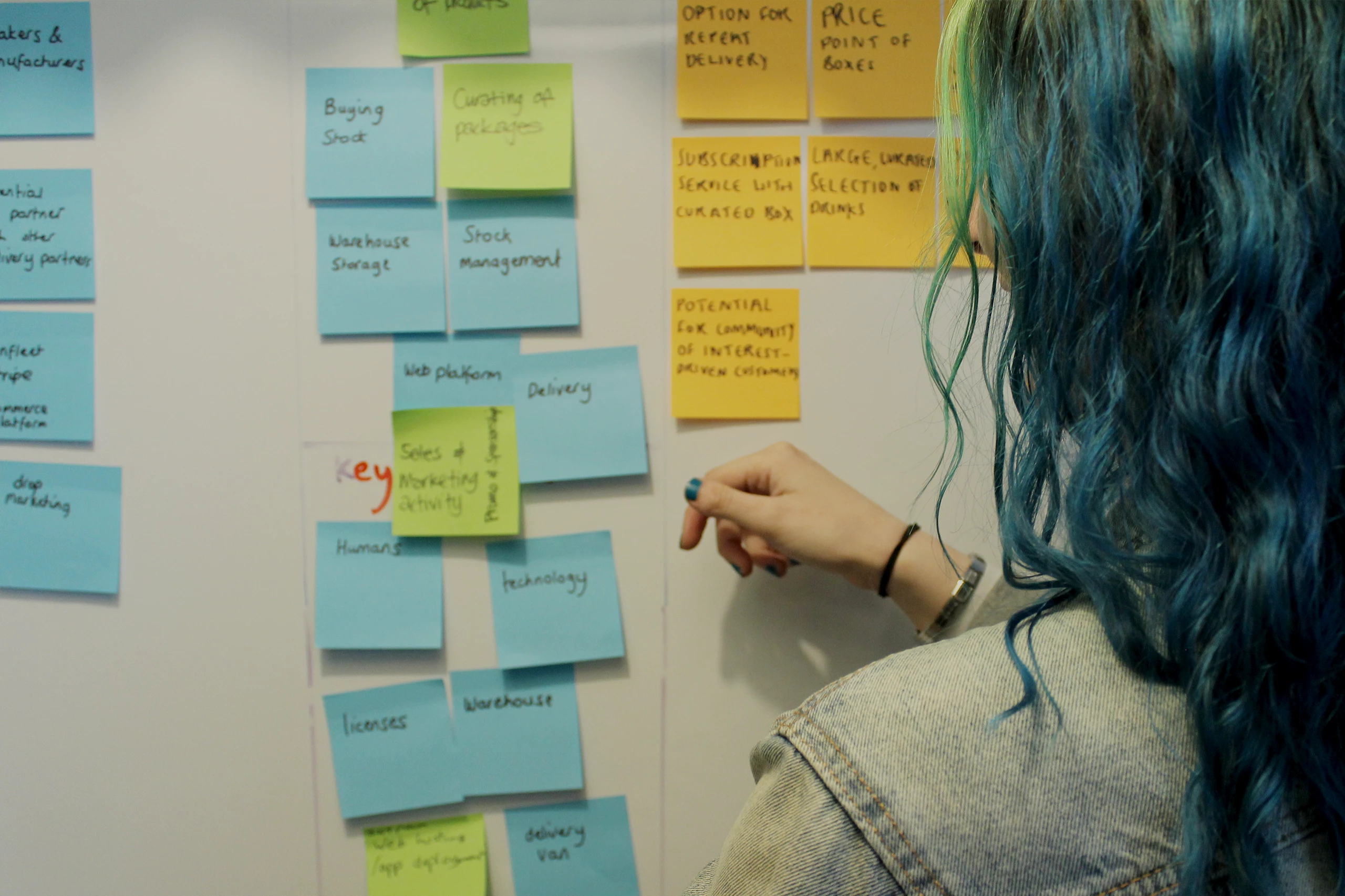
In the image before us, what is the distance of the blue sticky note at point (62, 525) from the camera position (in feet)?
2.77

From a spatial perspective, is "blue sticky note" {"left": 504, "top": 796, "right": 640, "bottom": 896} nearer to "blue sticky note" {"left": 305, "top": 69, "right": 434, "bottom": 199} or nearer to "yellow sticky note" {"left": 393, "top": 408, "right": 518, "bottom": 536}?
"yellow sticky note" {"left": 393, "top": 408, "right": 518, "bottom": 536}

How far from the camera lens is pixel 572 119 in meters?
0.82

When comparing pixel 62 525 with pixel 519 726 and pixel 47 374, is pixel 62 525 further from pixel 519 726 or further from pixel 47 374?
pixel 519 726

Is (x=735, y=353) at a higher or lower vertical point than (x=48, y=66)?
lower

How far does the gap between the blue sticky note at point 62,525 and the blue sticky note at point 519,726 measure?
0.38 m

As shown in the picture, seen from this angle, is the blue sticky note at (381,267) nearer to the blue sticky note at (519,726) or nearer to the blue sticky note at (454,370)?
the blue sticky note at (454,370)

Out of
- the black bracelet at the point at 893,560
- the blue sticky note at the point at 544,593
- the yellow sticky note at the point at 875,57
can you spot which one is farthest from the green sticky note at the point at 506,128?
the black bracelet at the point at 893,560

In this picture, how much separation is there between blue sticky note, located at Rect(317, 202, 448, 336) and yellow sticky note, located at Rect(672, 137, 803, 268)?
0.24m

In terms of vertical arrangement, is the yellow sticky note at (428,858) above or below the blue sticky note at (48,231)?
below

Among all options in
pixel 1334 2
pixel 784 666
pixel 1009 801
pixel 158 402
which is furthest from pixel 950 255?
pixel 158 402

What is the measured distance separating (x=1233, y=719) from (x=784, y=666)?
0.51 metres

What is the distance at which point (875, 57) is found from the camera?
82 centimetres

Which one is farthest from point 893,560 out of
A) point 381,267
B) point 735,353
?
point 381,267

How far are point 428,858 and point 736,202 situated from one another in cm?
73
